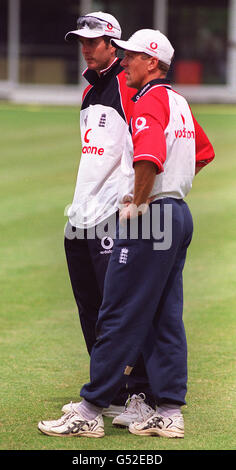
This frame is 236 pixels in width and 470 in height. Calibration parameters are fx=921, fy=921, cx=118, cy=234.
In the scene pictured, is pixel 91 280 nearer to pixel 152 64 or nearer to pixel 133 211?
pixel 133 211

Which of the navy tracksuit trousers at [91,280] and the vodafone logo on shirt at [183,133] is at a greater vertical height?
the vodafone logo on shirt at [183,133]

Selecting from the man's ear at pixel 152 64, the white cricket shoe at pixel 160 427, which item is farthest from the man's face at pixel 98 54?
the white cricket shoe at pixel 160 427

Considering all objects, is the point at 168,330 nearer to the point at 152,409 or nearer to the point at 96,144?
the point at 152,409

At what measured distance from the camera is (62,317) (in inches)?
283

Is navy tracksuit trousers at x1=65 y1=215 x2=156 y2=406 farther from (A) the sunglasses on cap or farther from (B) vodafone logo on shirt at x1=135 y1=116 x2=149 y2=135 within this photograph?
(A) the sunglasses on cap

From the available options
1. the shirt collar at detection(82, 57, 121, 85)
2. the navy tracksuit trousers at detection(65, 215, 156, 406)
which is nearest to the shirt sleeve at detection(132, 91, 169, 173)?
the shirt collar at detection(82, 57, 121, 85)

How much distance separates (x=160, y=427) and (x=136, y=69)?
1826 millimetres

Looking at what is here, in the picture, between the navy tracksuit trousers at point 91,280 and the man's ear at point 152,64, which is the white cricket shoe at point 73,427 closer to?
the navy tracksuit trousers at point 91,280

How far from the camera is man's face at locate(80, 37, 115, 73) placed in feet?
16.3

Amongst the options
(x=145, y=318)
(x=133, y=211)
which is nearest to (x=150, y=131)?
(x=133, y=211)

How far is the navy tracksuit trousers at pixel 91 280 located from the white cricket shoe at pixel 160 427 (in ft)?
0.72

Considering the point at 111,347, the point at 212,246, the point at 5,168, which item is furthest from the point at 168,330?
the point at 5,168

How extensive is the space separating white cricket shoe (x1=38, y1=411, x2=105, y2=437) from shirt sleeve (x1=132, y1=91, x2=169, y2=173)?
1.34 metres

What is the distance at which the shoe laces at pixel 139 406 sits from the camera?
489cm
